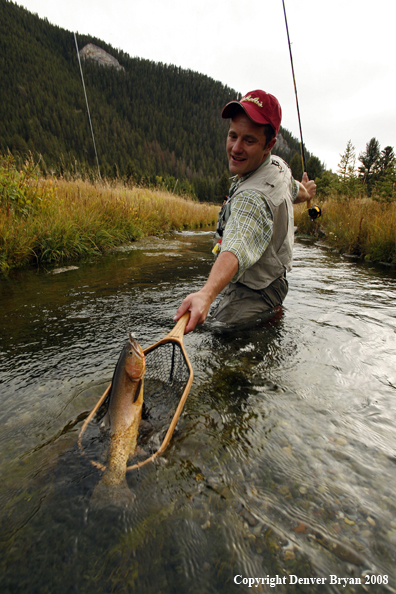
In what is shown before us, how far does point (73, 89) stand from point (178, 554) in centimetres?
16194

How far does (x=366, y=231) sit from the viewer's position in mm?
8531

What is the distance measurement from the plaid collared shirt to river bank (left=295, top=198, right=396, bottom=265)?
600 cm

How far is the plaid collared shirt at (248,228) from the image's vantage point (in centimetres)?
259

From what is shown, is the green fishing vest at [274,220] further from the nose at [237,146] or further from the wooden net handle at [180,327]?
the wooden net handle at [180,327]

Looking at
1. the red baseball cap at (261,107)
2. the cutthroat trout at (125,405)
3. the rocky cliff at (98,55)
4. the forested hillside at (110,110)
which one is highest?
the rocky cliff at (98,55)

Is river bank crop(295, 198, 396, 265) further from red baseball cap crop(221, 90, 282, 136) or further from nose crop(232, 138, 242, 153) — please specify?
nose crop(232, 138, 242, 153)

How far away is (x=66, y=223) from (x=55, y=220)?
28cm

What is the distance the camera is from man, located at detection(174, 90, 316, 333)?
8.11ft

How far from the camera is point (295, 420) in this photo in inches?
85.4

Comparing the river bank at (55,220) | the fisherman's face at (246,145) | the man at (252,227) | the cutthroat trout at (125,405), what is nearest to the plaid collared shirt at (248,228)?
the man at (252,227)

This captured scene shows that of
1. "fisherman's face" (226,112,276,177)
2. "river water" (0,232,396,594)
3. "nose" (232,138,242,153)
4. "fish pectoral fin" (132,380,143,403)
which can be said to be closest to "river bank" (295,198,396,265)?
"river water" (0,232,396,594)

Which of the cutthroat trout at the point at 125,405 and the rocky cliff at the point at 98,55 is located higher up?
the rocky cliff at the point at 98,55

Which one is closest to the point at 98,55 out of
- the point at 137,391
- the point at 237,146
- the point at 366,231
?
the point at 366,231

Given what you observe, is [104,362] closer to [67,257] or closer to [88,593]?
[88,593]
